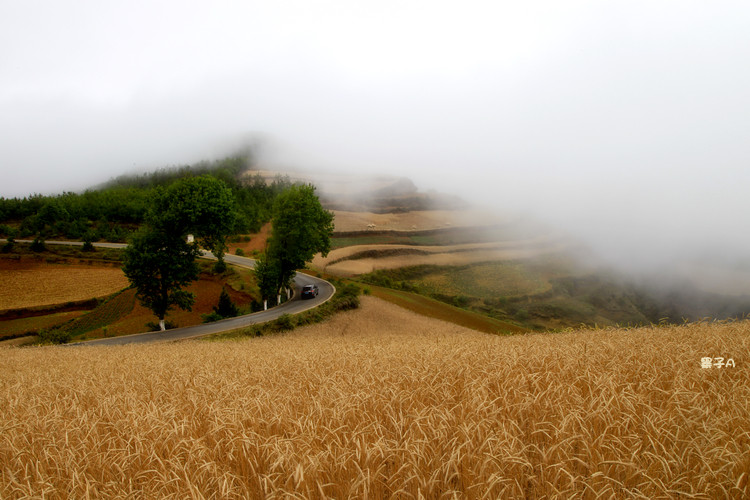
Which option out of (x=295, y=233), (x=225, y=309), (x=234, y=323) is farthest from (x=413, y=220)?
(x=234, y=323)

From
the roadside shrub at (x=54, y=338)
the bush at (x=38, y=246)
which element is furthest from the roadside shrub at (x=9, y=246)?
the roadside shrub at (x=54, y=338)

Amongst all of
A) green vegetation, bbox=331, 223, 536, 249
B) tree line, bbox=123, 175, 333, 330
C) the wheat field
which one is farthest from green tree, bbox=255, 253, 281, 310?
green vegetation, bbox=331, 223, 536, 249

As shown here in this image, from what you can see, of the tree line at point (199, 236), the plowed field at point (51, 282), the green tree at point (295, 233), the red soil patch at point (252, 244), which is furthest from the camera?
the red soil patch at point (252, 244)

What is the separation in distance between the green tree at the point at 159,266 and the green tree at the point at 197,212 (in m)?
1.29

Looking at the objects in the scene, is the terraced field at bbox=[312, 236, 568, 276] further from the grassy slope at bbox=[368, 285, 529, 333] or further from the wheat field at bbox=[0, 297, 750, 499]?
the wheat field at bbox=[0, 297, 750, 499]

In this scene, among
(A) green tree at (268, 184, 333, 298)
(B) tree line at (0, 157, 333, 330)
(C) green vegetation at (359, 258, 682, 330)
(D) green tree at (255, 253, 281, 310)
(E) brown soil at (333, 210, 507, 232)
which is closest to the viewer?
(B) tree line at (0, 157, 333, 330)

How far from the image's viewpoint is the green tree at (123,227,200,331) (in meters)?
34.8

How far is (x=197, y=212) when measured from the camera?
35844 millimetres

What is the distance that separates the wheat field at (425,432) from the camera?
2459mm

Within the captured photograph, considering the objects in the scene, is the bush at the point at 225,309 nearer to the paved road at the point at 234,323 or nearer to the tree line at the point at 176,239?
the paved road at the point at 234,323

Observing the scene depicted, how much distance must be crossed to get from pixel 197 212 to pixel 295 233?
11.1m

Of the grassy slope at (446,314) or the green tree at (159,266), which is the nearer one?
the green tree at (159,266)

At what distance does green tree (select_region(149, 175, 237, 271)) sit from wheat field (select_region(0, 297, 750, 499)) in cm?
3289

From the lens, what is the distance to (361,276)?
68250mm
